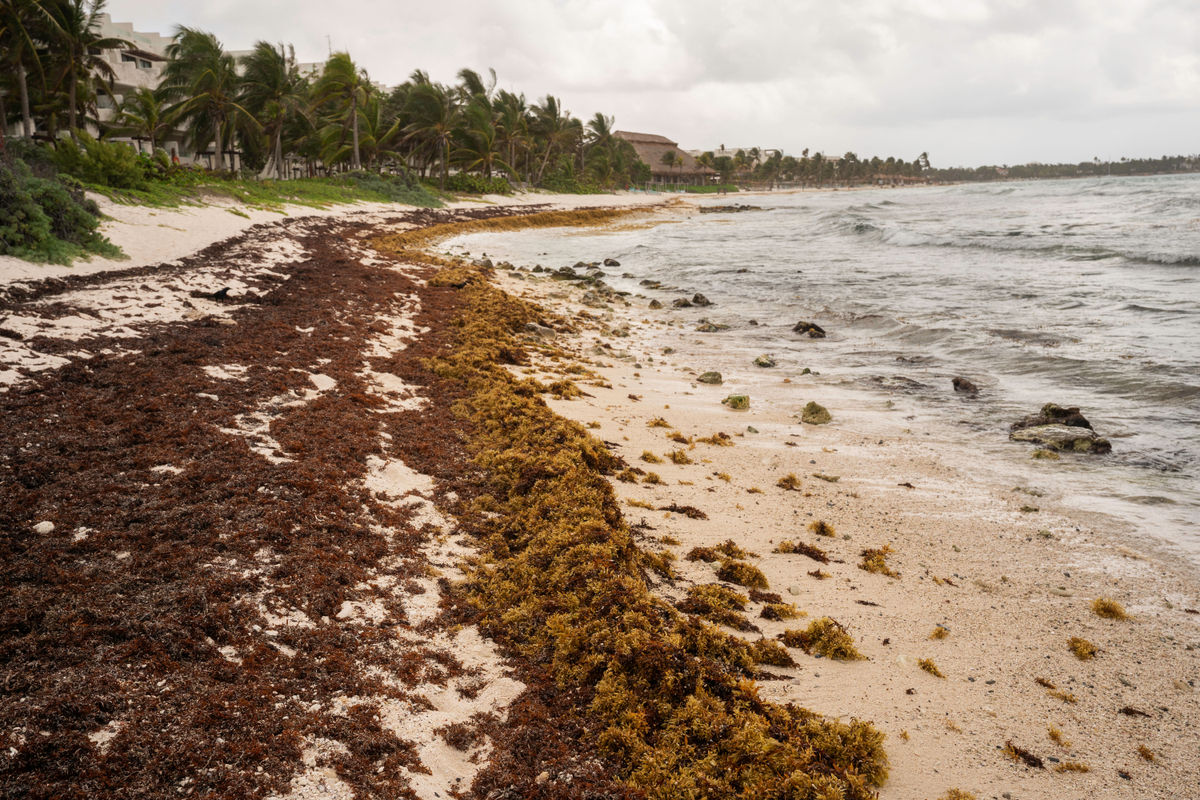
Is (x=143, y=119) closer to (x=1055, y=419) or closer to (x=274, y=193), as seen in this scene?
(x=274, y=193)

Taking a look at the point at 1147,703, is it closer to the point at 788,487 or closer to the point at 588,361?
the point at 788,487

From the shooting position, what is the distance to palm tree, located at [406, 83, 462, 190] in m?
46.7

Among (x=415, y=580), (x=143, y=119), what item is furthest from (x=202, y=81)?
(x=415, y=580)

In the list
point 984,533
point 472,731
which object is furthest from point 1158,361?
point 472,731

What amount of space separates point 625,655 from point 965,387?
8125 mm

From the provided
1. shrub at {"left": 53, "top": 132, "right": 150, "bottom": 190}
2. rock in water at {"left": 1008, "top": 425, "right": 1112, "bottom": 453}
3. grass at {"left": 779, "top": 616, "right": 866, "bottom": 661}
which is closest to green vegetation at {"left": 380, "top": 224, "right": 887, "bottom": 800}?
grass at {"left": 779, "top": 616, "right": 866, "bottom": 661}

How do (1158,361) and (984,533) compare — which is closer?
(984,533)

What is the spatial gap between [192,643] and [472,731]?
4.36 ft

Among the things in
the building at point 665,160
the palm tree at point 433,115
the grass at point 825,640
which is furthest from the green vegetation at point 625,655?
the building at point 665,160

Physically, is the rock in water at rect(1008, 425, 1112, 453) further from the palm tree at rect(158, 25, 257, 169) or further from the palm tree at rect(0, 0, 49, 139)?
the palm tree at rect(158, 25, 257, 169)

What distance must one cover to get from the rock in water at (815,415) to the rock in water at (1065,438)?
2.04m

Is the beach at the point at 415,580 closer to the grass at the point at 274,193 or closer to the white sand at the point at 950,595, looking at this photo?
the white sand at the point at 950,595

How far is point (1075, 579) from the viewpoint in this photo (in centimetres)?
470

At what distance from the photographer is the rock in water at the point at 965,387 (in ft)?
30.6
